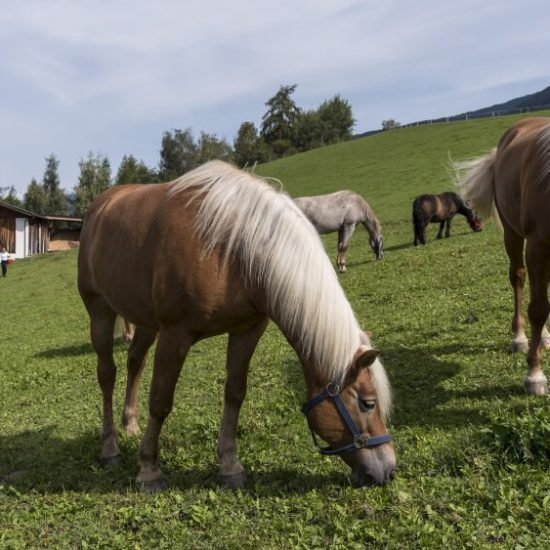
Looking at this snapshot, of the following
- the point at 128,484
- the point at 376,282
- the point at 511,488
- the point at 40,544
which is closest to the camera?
the point at 511,488

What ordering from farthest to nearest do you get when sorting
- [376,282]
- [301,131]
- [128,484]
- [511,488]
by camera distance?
1. [301,131]
2. [376,282]
3. [128,484]
4. [511,488]

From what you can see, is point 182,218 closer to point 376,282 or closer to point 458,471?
point 458,471

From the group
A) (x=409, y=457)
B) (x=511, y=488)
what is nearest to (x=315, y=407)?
(x=409, y=457)

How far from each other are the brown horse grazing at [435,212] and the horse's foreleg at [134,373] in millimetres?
13956

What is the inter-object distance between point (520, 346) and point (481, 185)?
2087 mm

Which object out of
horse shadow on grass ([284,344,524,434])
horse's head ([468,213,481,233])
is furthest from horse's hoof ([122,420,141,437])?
horse's head ([468,213,481,233])

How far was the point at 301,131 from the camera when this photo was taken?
9025 cm

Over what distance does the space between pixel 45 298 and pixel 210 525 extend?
59.1 ft

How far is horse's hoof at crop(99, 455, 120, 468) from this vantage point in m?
4.70

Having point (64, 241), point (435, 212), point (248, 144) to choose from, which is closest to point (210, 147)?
point (248, 144)

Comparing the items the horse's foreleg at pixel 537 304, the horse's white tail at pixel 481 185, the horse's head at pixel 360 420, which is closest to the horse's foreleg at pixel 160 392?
the horse's head at pixel 360 420

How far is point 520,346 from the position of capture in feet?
19.3

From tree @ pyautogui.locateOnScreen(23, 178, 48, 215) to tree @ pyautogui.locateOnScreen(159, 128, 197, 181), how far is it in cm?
2033

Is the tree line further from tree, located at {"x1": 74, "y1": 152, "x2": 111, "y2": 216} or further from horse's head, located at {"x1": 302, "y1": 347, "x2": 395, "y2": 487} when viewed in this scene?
horse's head, located at {"x1": 302, "y1": 347, "x2": 395, "y2": 487}
